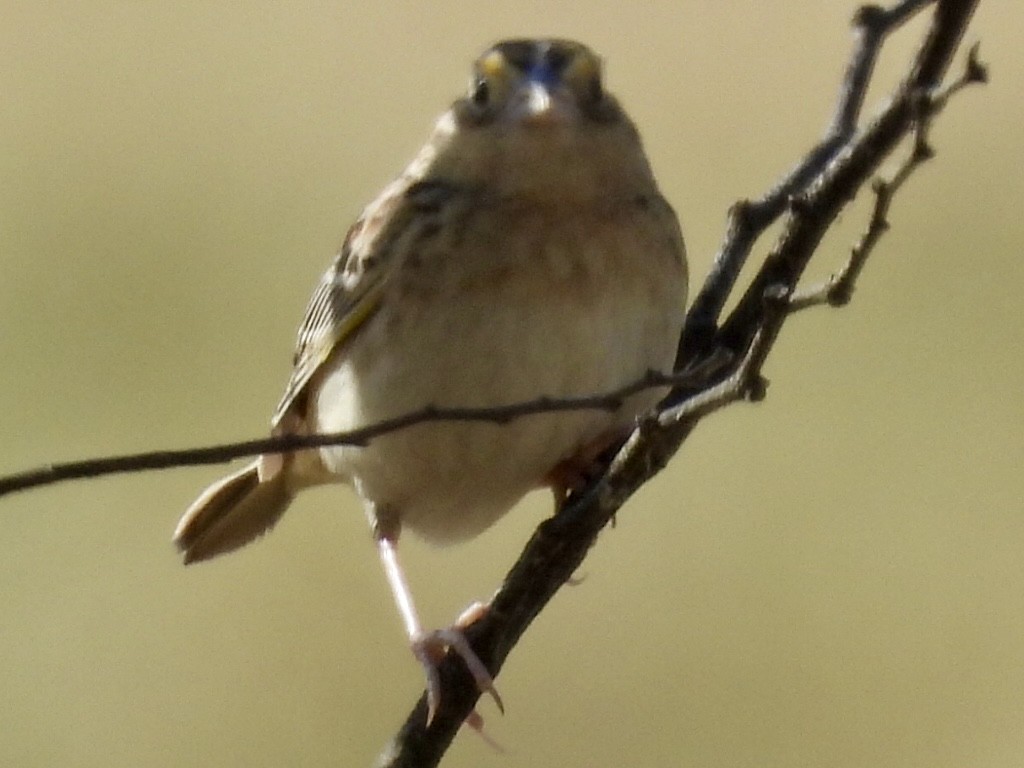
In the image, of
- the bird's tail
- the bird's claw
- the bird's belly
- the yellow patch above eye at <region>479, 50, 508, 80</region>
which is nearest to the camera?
the bird's claw

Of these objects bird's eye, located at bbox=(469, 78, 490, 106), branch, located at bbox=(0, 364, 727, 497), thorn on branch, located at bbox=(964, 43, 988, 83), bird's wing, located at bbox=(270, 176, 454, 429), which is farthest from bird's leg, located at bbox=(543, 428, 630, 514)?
thorn on branch, located at bbox=(964, 43, 988, 83)

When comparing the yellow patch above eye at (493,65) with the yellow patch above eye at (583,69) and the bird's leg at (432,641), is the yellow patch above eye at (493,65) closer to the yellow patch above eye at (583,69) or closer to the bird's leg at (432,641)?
the yellow patch above eye at (583,69)

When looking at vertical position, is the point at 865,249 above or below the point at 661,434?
above

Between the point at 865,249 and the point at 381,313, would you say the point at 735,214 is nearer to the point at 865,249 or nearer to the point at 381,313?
the point at 381,313

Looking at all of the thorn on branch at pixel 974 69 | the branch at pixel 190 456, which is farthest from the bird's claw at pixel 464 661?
the thorn on branch at pixel 974 69

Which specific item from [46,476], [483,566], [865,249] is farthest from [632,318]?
[483,566]

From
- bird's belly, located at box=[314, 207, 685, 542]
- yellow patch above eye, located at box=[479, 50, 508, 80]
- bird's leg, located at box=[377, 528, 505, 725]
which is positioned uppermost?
yellow patch above eye, located at box=[479, 50, 508, 80]

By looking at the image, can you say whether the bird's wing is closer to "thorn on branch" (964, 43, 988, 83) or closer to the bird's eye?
the bird's eye

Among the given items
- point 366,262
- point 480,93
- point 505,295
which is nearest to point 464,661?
point 505,295
